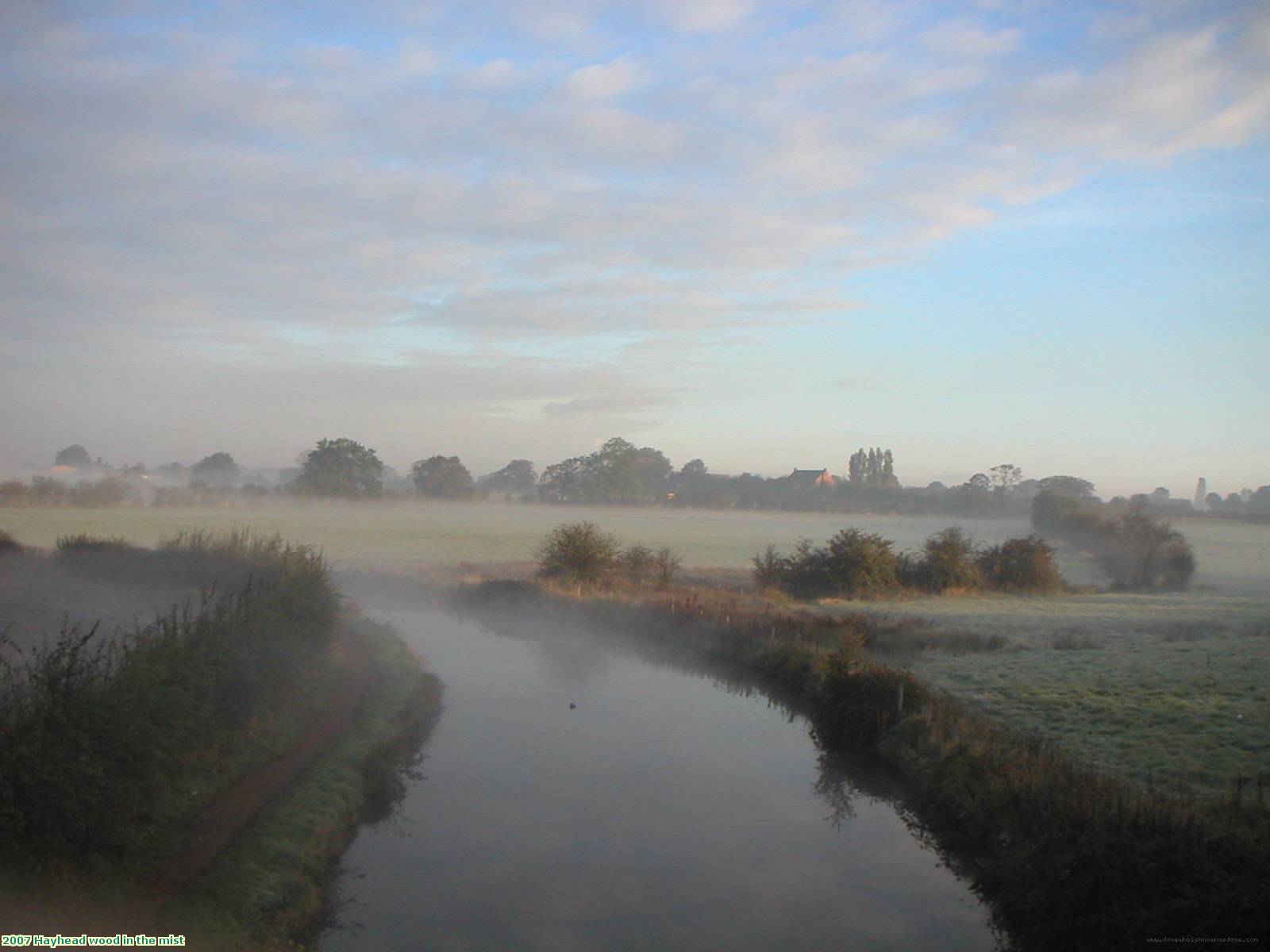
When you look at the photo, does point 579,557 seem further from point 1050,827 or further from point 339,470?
point 339,470

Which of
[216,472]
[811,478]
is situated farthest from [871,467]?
[216,472]

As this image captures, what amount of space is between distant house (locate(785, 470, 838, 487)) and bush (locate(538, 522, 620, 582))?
6486cm

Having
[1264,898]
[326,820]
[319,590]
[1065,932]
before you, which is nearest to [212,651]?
[326,820]

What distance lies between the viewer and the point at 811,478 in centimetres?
10938

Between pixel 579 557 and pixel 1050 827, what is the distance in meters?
31.7

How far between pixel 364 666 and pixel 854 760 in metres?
11.9

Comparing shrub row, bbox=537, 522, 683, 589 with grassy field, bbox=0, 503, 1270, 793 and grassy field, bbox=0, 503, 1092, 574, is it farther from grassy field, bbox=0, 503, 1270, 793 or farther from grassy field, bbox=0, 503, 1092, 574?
grassy field, bbox=0, 503, 1092, 574

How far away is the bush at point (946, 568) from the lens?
4412cm

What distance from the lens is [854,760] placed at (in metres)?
17.4

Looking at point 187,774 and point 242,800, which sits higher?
point 187,774

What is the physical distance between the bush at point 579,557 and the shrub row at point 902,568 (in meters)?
7.30

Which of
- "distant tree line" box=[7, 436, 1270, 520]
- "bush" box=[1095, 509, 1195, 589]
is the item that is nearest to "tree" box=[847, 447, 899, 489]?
"distant tree line" box=[7, 436, 1270, 520]

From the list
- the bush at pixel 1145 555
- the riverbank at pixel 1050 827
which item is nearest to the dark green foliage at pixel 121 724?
the riverbank at pixel 1050 827

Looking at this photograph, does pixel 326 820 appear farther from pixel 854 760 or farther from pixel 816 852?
pixel 854 760
